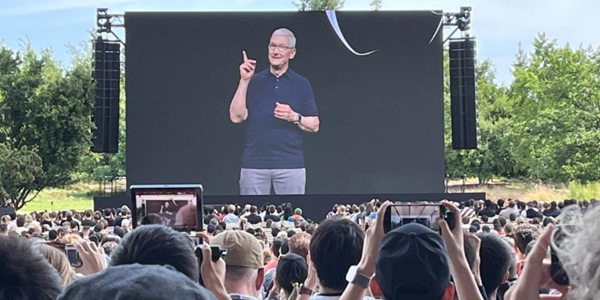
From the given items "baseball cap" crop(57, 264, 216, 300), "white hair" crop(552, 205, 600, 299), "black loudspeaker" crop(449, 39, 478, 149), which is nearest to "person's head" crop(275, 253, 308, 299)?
"white hair" crop(552, 205, 600, 299)

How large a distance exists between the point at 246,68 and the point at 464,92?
540 centimetres

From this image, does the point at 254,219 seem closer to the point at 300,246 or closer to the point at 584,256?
the point at 300,246

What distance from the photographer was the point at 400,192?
18.5 meters

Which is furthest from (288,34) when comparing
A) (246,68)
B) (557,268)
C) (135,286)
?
(135,286)

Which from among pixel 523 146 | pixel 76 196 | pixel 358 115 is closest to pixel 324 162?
pixel 358 115

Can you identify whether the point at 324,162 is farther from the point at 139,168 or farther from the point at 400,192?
the point at 139,168

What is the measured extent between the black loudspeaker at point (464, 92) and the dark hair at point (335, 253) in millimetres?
16072

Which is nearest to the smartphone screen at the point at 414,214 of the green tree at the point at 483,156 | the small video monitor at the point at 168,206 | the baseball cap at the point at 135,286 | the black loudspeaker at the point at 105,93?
the small video monitor at the point at 168,206

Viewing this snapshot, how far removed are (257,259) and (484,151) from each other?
3738cm

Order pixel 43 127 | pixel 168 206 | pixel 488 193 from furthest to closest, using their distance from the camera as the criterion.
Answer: pixel 488 193, pixel 43 127, pixel 168 206

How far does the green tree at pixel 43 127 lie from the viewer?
2417cm

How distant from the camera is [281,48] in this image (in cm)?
1856

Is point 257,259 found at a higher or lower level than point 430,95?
lower

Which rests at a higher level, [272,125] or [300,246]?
[272,125]
